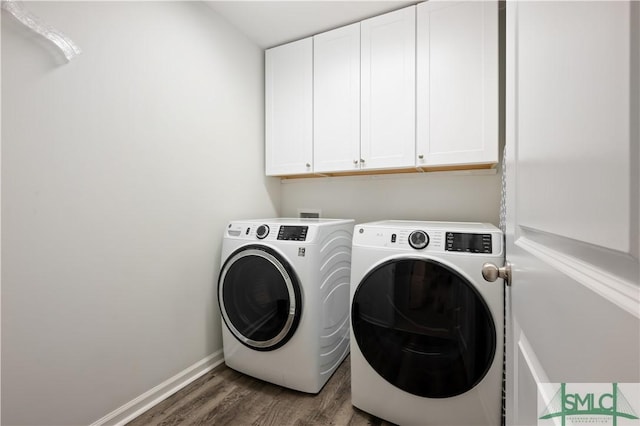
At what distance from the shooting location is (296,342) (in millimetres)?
1519

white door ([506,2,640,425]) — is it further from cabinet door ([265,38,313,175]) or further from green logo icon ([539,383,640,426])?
cabinet door ([265,38,313,175])

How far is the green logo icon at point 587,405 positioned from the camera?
23 cm

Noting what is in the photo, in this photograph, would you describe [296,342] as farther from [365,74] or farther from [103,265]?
[365,74]

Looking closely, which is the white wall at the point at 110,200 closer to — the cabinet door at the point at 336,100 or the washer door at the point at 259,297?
the washer door at the point at 259,297

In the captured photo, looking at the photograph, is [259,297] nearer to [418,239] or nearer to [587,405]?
[418,239]

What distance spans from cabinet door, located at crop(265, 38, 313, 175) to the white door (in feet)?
5.44

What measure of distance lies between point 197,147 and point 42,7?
2.67 ft

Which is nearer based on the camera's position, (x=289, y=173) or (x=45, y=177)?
(x=45, y=177)

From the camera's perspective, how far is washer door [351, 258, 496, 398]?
1135 millimetres

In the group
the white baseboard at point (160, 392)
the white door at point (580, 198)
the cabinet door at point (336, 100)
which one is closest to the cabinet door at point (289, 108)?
the cabinet door at point (336, 100)

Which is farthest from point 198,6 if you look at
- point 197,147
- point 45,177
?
point 45,177

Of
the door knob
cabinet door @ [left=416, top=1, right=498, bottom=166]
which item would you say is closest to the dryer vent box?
cabinet door @ [left=416, top=1, right=498, bottom=166]

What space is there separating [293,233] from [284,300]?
1.21 feet

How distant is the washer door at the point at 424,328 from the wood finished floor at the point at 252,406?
35 cm
